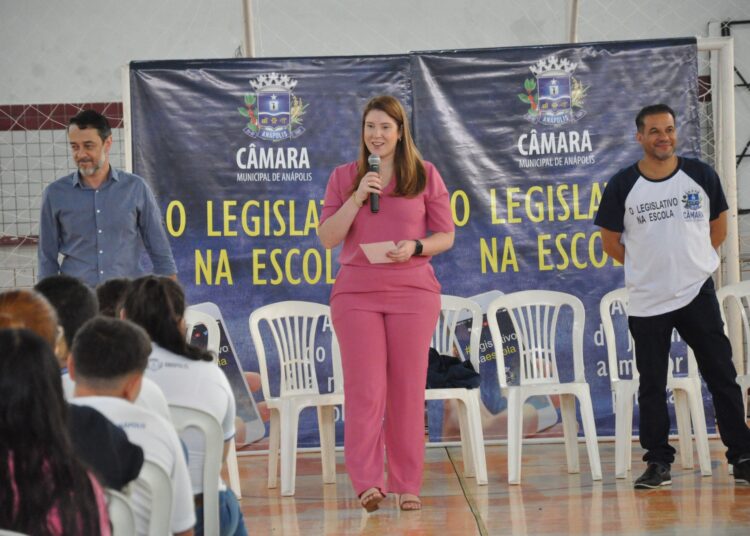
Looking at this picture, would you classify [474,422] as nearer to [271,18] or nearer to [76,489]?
[76,489]

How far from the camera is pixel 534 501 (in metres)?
4.61

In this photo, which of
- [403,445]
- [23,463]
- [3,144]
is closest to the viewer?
[23,463]

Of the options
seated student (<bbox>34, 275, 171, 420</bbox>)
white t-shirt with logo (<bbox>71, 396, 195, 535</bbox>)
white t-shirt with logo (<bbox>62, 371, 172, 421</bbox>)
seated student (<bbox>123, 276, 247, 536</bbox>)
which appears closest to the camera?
white t-shirt with logo (<bbox>71, 396, 195, 535</bbox>)

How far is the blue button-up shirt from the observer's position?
4551 millimetres

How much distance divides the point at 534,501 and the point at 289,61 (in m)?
2.75

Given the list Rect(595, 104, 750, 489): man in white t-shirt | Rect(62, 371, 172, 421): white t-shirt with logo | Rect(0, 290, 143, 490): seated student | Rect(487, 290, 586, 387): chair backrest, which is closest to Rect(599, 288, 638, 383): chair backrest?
Rect(487, 290, 586, 387): chair backrest

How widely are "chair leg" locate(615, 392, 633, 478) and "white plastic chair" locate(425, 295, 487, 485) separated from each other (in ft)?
1.95

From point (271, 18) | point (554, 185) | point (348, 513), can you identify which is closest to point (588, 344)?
point (554, 185)

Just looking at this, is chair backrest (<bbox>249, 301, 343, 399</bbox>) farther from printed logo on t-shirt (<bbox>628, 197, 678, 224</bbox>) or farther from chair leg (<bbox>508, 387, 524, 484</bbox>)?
printed logo on t-shirt (<bbox>628, 197, 678, 224</bbox>)

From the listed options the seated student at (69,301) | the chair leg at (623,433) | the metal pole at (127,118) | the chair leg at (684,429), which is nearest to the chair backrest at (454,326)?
the chair leg at (623,433)

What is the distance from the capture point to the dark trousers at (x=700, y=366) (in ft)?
15.3

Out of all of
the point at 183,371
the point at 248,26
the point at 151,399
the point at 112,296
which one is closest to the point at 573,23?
the point at 248,26

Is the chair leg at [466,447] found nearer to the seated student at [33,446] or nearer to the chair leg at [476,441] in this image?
the chair leg at [476,441]

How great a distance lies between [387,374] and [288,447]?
824 millimetres
